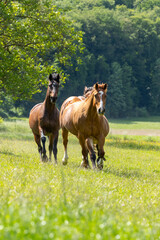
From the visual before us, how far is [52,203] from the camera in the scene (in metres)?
5.79

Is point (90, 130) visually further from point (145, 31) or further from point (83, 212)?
point (145, 31)

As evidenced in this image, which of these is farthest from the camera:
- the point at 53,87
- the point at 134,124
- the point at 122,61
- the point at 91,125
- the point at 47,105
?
the point at 122,61

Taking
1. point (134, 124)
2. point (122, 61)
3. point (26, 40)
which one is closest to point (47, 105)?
point (26, 40)

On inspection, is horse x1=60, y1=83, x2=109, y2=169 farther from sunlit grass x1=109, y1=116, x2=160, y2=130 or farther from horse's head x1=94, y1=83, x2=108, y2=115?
sunlit grass x1=109, y1=116, x2=160, y2=130

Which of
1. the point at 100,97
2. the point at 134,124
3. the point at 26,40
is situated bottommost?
the point at 134,124

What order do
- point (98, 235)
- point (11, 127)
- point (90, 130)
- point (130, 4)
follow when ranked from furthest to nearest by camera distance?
point (130, 4), point (11, 127), point (90, 130), point (98, 235)

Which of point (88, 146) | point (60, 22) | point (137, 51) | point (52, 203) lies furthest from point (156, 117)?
point (52, 203)

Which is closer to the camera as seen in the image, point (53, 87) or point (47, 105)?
point (53, 87)

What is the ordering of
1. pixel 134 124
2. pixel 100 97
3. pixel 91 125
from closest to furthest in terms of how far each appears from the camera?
pixel 100 97 < pixel 91 125 < pixel 134 124

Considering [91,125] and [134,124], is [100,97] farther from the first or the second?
[134,124]

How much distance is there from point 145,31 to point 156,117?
22.9 m

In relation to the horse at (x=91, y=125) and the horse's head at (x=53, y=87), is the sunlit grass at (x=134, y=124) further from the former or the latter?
the horse at (x=91, y=125)

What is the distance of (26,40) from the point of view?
2503 cm

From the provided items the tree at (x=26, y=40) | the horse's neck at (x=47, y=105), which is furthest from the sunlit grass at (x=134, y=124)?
the horse's neck at (x=47, y=105)
